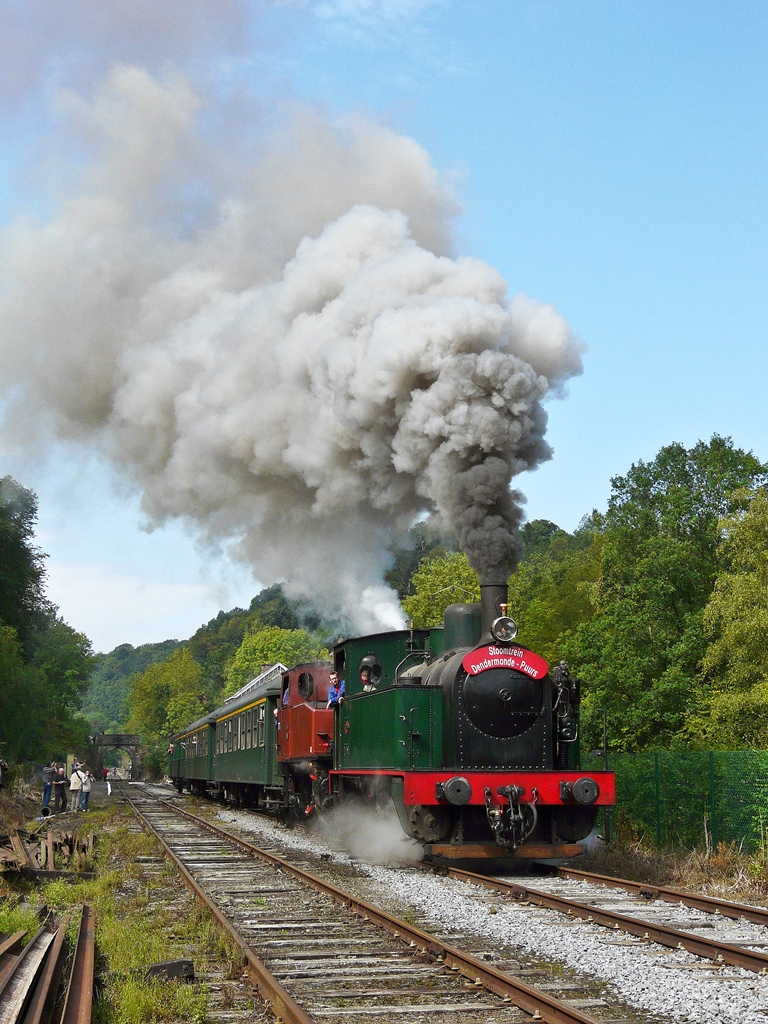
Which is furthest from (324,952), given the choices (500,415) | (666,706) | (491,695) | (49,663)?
(49,663)

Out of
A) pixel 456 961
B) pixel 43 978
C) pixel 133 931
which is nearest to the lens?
pixel 43 978

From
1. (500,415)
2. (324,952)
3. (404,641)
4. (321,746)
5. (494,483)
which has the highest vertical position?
(500,415)

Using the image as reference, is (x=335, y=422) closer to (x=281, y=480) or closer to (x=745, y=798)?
(x=281, y=480)

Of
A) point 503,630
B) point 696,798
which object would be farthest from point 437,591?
point 503,630

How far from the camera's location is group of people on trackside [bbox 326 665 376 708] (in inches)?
546

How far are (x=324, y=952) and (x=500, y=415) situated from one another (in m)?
8.50

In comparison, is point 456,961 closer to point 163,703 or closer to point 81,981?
point 81,981

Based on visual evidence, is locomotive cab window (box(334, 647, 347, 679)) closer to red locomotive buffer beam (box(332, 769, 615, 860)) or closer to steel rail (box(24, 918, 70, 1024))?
red locomotive buffer beam (box(332, 769, 615, 860))

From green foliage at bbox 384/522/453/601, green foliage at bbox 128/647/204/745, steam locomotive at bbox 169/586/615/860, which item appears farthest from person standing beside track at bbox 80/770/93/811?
green foliage at bbox 128/647/204/745

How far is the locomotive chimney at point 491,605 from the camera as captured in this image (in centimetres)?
1169

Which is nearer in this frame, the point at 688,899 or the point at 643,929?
the point at 643,929

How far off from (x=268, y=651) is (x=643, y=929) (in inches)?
2602

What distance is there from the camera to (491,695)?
11500 millimetres

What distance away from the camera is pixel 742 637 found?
24250 mm
